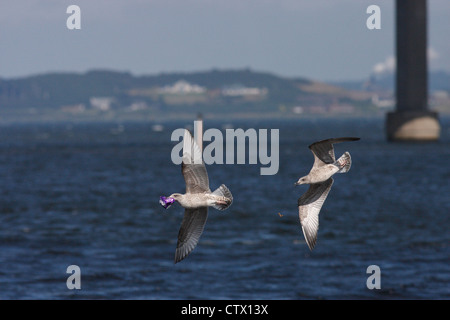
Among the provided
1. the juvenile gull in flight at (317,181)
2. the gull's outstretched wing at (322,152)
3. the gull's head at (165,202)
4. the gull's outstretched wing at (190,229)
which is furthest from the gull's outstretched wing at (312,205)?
the gull's head at (165,202)

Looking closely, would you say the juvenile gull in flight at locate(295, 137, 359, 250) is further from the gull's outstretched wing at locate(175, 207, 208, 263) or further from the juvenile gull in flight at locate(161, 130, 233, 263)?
the gull's outstretched wing at locate(175, 207, 208, 263)

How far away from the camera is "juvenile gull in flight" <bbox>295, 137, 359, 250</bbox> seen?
1102cm

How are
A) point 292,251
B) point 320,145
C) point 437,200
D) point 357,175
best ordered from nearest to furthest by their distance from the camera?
point 320,145
point 292,251
point 437,200
point 357,175

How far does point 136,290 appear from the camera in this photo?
56781 millimetres

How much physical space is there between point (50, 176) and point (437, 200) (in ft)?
308

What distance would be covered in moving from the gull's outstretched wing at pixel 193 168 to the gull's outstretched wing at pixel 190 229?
309mm

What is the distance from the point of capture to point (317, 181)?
11.1 meters

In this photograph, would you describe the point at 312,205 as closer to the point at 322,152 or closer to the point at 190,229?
the point at 322,152

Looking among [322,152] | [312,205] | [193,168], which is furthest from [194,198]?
[322,152]

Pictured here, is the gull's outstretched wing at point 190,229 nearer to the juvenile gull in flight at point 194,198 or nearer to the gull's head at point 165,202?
the juvenile gull in flight at point 194,198

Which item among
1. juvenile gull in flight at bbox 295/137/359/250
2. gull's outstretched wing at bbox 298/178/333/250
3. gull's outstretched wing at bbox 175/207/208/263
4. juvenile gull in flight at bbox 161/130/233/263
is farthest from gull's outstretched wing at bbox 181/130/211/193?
gull's outstretched wing at bbox 298/178/333/250
